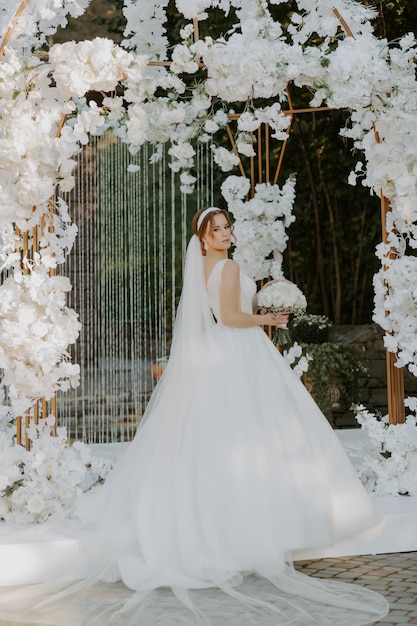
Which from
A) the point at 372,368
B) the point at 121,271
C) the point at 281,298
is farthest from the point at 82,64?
the point at 121,271

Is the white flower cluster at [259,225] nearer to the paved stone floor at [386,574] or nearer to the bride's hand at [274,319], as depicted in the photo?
the bride's hand at [274,319]

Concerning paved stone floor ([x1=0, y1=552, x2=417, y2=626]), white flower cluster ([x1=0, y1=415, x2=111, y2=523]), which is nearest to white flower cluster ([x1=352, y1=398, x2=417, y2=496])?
paved stone floor ([x1=0, y1=552, x2=417, y2=626])

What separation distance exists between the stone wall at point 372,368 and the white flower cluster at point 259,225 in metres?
4.19

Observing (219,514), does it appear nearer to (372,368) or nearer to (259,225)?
(259,225)

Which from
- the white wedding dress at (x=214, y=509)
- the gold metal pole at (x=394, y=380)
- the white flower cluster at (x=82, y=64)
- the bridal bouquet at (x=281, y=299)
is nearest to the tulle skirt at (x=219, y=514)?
the white wedding dress at (x=214, y=509)

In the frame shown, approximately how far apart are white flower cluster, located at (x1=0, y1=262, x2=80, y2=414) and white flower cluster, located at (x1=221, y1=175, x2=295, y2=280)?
1938 millimetres

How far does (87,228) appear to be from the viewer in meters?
11.7

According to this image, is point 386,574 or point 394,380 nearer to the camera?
point 386,574

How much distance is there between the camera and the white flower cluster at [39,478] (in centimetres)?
499

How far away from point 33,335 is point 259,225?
229 centimetres

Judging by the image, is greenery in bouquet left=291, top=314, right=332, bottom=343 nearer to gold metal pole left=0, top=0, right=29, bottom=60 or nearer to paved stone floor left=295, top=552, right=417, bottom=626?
paved stone floor left=295, top=552, right=417, bottom=626

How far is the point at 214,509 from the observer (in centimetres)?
446

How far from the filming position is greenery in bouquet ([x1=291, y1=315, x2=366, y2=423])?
9.73 m

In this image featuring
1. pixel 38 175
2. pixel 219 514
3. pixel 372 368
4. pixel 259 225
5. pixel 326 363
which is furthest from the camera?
pixel 372 368
